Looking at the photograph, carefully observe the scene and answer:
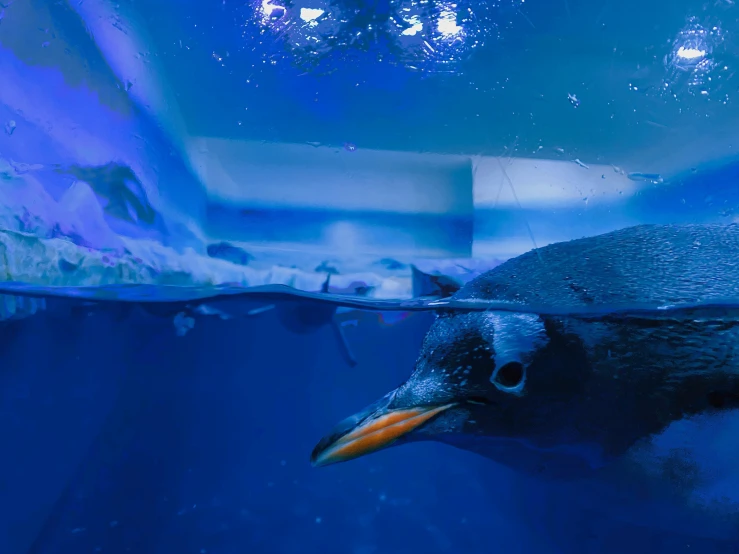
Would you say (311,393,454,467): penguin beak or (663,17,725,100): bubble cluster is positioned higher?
(663,17,725,100): bubble cluster

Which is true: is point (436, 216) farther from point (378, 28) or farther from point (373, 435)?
point (373, 435)

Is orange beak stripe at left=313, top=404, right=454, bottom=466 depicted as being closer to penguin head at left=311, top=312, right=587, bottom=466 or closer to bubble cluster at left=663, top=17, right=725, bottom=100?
penguin head at left=311, top=312, right=587, bottom=466

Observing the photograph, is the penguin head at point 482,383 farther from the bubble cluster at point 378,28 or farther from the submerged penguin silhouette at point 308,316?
the bubble cluster at point 378,28

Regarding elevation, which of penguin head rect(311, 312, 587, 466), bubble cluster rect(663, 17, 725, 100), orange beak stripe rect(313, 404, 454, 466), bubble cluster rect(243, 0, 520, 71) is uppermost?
bubble cluster rect(243, 0, 520, 71)

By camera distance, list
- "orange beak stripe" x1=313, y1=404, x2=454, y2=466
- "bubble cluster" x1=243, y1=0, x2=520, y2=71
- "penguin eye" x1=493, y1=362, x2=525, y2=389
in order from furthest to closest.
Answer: "bubble cluster" x1=243, y1=0, x2=520, y2=71 < "penguin eye" x1=493, y1=362, x2=525, y2=389 < "orange beak stripe" x1=313, y1=404, x2=454, y2=466

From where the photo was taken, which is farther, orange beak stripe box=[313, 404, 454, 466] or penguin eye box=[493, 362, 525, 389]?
penguin eye box=[493, 362, 525, 389]

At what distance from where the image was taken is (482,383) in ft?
3.55

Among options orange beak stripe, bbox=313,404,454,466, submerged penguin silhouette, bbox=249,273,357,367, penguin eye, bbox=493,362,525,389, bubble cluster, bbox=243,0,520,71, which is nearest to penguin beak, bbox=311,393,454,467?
orange beak stripe, bbox=313,404,454,466

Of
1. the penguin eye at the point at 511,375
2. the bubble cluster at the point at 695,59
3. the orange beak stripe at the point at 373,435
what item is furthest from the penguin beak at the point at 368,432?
the bubble cluster at the point at 695,59

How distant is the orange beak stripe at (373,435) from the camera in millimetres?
974

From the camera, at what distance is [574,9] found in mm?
1368

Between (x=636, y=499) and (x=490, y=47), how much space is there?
4.33 feet

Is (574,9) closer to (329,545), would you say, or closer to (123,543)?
(329,545)

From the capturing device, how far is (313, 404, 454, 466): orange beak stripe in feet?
3.20
